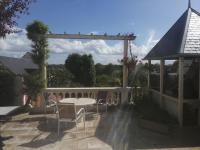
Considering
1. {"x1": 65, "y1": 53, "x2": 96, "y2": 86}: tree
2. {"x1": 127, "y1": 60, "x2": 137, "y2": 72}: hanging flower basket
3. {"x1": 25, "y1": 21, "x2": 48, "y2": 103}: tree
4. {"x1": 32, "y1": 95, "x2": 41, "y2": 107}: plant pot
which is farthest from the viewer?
{"x1": 65, "y1": 53, "x2": 96, "y2": 86}: tree

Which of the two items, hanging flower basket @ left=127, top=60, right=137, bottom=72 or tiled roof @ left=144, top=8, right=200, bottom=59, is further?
hanging flower basket @ left=127, top=60, right=137, bottom=72

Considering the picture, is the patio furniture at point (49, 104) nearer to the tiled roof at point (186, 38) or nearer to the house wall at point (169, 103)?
the house wall at point (169, 103)

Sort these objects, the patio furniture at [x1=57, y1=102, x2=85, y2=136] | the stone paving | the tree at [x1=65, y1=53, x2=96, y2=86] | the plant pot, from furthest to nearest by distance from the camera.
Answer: the tree at [x1=65, y1=53, x2=96, y2=86] < the plant pot < the patio furniture at [x1=57, y1=102, x2=85, y2=136] < the stone paving

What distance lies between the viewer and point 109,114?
8.57 metres

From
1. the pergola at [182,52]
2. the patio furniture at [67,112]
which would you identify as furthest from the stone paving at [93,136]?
the pergola at [182,52]

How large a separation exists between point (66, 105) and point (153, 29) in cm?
451

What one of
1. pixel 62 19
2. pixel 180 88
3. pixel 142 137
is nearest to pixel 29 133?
pixel 142 137

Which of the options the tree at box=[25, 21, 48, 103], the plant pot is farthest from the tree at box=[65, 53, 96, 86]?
the tree at box=[25, 21, 48, 103]

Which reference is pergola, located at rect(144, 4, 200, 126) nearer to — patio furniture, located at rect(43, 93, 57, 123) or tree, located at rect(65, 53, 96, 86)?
patio furniture, located at rect(43, 93, 57, 123)

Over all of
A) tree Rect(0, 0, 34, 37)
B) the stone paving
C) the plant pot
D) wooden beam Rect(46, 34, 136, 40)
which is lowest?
the stone paving

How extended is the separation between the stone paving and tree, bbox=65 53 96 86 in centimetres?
1137

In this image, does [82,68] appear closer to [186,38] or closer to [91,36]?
[91,36]

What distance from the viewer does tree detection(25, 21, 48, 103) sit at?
27.6 feet

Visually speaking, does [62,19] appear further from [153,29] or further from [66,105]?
[66,105]
